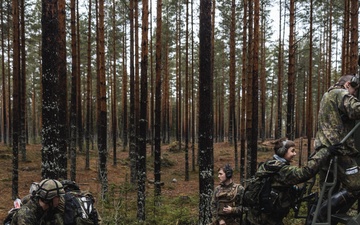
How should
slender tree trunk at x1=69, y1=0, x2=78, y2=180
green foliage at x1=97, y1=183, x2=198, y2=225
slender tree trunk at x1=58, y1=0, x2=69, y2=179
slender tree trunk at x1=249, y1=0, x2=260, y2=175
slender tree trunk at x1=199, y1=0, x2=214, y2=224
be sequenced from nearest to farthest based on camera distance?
slender tree trunk at x1=199, y1=0, x2=214, y2=224
green foliage at x1=97, y1=183, x2=198, y2=225
slender tree trunk at x1=58, y1=0, x2=69, y2=179
slender tree trunk at x1=249, y1=0, x2=260, y2=175
slender tree trunk at x1=69, y1=0, x2=78, y2=180

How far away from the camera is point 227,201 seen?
527cm

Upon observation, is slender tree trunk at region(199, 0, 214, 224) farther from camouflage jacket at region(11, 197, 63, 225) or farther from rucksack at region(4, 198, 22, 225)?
rucksack at region(4, 198, 22, 225)

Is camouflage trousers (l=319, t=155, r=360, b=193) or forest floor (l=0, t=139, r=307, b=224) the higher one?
camouflage trousers (l=319, t=155, r=360, b=193)

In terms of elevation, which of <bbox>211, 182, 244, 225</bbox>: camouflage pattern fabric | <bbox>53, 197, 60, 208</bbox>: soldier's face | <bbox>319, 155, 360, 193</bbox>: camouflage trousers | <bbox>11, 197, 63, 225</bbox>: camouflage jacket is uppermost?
<bbox>319, 155, 360, 193</bbox>: camouflage trousers

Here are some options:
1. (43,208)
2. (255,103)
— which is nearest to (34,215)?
(43,208)

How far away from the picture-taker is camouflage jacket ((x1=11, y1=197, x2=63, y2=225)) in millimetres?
3820

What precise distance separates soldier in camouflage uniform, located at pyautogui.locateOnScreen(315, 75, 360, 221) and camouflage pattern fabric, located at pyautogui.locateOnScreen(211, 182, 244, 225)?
1.71 metres

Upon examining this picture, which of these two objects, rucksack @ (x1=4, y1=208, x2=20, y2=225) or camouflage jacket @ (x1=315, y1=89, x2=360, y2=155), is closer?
camouflage jacket @ (x1=315, y1=89, x2=360, y2=155)

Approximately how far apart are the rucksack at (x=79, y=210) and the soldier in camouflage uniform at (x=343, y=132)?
3455 millimetres

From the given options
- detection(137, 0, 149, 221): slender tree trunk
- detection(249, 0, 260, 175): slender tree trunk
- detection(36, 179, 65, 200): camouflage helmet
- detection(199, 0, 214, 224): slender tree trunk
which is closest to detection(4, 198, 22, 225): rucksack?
detection(36, 179, 65, 200): camouflage helmet

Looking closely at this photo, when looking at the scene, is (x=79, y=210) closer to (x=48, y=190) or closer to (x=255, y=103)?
(x=48, y=190)

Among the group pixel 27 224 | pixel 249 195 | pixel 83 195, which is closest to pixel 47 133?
pixel 83 195

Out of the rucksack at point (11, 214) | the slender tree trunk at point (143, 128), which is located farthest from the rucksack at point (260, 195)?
the slender tree trunk at point (143, 128)

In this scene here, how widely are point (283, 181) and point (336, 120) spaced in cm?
113
